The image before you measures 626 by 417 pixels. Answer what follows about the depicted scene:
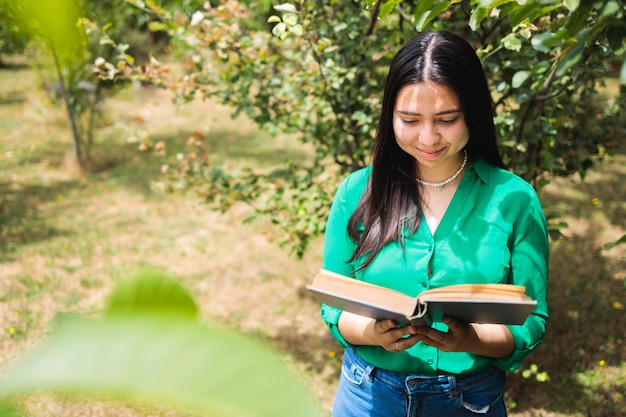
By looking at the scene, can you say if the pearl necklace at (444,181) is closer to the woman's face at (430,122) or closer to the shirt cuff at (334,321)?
the woman's face at (430,122)

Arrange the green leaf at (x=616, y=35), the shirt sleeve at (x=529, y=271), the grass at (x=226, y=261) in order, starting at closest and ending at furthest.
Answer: the green leaf at (x=616, y=35) < the shirt sleeve at (x=529, y=271) < the grass at (x=226, y=261)

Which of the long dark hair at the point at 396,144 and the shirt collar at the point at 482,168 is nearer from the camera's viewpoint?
the long dark hair at the point at 396,144

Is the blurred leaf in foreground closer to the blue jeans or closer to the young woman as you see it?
the young woman

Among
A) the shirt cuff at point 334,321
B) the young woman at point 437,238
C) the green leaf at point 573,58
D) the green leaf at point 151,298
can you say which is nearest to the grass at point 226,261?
the shirt cuff at point 334,321

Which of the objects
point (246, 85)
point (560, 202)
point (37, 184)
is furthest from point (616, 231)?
point (37, 184)

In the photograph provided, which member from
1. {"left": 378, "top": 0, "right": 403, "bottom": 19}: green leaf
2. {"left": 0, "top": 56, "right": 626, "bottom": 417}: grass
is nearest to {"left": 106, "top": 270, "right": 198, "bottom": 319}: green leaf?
{"left": 378, "top": 0, "right": 403, "bottom": 19}: green leaf

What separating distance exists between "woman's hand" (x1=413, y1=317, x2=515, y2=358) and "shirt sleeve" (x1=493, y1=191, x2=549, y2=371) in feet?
0.10

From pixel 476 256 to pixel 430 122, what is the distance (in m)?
0.40

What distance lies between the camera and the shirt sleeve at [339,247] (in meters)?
1.74

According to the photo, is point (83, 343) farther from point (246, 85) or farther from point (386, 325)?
point (246, 85)

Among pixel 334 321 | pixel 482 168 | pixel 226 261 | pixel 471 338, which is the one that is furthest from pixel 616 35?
pixel 226 261

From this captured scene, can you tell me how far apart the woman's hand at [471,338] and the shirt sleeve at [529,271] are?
0.10 feet

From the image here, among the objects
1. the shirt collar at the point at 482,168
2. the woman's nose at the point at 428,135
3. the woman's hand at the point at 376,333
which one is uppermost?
the woman's nose at the point at 428,135

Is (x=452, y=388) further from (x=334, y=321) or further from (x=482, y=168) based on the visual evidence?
(x=482, y=168)
